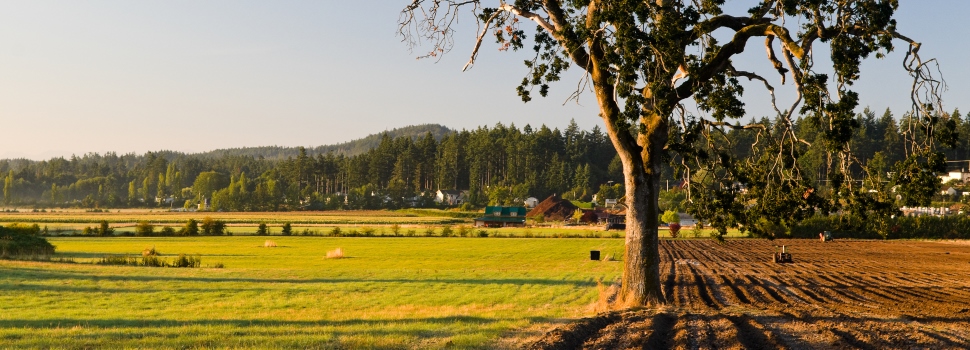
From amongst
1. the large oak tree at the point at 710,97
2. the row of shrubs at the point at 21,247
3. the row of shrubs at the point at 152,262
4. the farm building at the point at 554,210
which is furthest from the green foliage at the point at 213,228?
the large oak tree at the point at 710,97

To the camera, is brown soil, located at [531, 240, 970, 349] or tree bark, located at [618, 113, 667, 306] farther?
tree bark, located at [618, 113, 667, 306]

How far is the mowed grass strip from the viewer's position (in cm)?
1385

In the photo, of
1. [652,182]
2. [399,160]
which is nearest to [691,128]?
[652,182]

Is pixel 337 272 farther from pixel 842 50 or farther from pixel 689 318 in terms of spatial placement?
pixel 842 50

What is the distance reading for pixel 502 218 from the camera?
382ft

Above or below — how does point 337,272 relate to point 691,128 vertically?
below

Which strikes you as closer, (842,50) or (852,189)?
(842,50)

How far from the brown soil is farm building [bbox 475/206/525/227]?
74.5m

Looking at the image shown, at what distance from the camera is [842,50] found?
15781 millimetres

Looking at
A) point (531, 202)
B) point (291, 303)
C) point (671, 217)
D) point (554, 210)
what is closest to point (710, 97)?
point (291, 303)

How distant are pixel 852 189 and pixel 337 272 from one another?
25913mm

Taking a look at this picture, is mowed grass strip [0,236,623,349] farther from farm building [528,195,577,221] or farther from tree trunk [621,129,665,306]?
farm building [528,195,577,221]

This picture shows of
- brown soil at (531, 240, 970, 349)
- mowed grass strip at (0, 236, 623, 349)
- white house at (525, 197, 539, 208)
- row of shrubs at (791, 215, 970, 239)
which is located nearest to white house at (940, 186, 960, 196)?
row of shrubs at (791, 215, 970, 239)

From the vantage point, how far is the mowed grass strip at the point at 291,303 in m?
13.9
